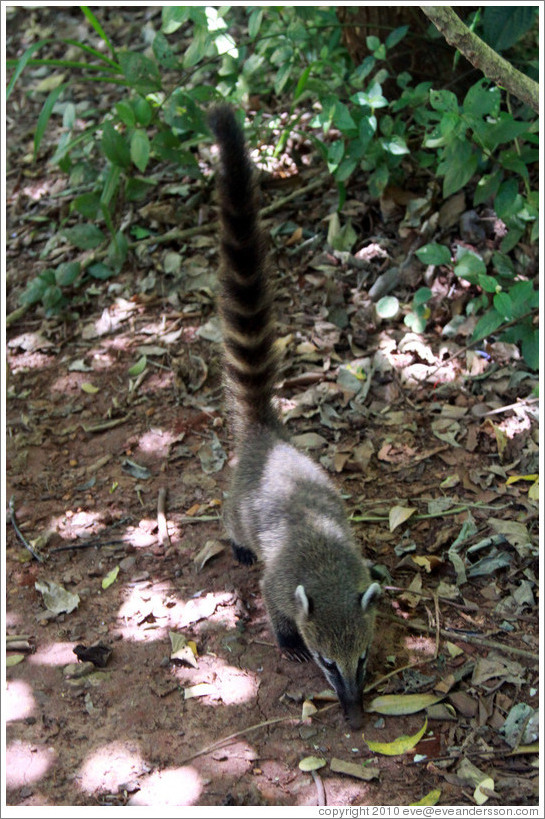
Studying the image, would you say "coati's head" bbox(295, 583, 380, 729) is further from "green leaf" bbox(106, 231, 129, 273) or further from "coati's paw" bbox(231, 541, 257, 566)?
"green leaf" bbox(106, 231, 129, 273)

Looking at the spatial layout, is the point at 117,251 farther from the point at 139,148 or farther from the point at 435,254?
the point at 435,254

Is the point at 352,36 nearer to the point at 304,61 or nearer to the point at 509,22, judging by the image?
the point at 304,61

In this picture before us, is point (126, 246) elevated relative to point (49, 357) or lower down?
elevated

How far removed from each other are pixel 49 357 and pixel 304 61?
2837 mm

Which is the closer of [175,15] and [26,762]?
[26,762]

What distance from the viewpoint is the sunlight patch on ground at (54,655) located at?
146 inches

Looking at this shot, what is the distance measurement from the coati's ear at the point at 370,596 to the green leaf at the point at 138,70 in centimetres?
361

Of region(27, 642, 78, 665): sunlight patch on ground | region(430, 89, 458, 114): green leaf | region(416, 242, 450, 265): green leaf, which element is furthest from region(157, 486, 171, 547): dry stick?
region(430, 89, 458, 114): green leaf

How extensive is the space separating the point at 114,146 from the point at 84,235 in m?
0.76

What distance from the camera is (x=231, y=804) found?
10.1 feet

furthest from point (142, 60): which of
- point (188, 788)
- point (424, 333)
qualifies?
point (188, 788)

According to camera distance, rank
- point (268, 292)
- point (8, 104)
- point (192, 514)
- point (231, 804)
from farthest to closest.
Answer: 1. point (8, 104)
2. point (192, 514)
3. point (268, 292)
4. point (231, 804)

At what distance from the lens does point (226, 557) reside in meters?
4.30

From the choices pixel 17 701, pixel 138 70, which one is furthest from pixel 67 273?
pixel 17 701
